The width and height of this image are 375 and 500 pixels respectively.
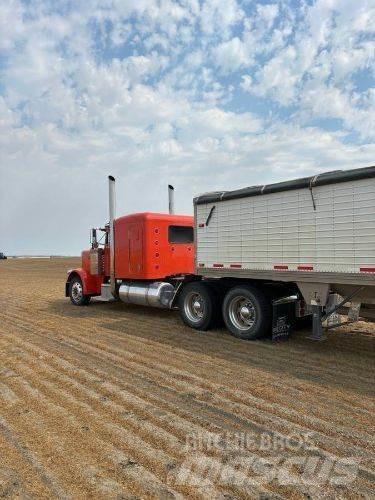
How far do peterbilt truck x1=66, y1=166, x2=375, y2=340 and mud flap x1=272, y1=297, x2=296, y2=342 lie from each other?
2 centimetres

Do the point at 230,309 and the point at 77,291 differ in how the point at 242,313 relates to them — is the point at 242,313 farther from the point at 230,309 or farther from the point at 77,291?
the point at 77,291

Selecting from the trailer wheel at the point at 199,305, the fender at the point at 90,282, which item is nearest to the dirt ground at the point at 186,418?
the trailer wheel at the point at 199,305

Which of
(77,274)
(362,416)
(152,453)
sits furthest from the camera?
(77,274)

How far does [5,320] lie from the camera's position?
36.6ft

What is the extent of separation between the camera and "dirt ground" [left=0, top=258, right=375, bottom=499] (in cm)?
347

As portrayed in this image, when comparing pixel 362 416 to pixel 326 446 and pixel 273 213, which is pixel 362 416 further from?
pixel 273 213

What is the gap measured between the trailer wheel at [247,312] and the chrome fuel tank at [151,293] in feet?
A: 8.33

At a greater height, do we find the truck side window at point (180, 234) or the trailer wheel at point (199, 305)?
the truck side window at point (180, 234)

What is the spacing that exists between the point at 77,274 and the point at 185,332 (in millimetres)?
5981

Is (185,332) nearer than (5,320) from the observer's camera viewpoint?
Yes

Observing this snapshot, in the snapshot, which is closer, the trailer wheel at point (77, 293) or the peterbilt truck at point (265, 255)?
the peterbilt truck at point (265, 255)

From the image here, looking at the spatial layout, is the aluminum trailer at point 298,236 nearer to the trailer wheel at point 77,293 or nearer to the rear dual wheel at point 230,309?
the rear dual wheel at point 230,309

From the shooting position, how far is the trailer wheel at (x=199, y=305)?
9.61 m

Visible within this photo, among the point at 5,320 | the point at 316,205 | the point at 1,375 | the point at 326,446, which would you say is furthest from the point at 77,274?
the point at 326,446
